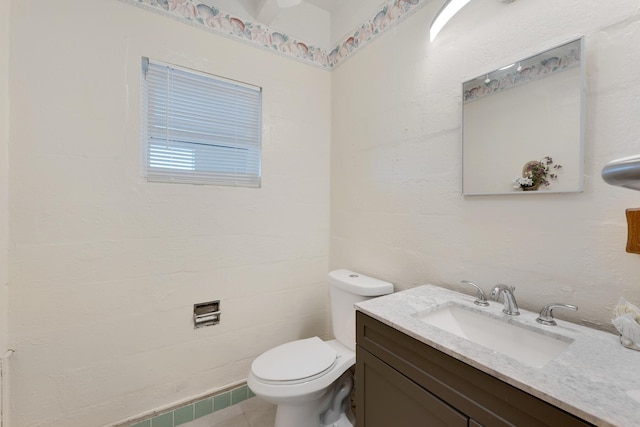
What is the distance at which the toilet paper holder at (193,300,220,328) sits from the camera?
1.57 metres

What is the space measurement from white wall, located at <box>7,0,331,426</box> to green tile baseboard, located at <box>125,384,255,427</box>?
57 millimetres

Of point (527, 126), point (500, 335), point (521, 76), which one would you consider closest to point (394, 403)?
point (500, 335)

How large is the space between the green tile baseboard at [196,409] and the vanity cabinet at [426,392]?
3.19ft

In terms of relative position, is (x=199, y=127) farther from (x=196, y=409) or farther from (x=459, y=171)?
(x=196, y=409)

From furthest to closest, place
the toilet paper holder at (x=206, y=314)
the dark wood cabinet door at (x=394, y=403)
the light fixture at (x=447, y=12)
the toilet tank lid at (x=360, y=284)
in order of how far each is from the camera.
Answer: the toilet paper holder at (x=206, y=314), the toilet tank lid at (x=360, y=284), the light fixture at (x=447, y=12), the dark wood cabinet door at (x=394, y=403)

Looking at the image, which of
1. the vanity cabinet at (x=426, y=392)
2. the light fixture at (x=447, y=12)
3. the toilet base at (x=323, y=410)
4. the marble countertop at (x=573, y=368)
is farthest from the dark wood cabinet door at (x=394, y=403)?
the light fixture at (x=447, y=12)

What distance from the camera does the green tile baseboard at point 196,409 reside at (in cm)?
145

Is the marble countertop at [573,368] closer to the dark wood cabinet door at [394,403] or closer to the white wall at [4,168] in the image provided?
the dark wood cabinet door at [394,403]

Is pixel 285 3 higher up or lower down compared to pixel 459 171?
higher up

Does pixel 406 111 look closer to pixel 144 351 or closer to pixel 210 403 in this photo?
pixel 144 351

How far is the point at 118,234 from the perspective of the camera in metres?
1.37

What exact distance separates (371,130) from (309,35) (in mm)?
905

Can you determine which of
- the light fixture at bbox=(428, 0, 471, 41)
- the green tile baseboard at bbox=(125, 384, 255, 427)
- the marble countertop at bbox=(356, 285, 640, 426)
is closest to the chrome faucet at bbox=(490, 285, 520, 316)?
the marble countertop at bbox=(356, 285, 640, 426)

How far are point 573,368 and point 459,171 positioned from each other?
81 cm
